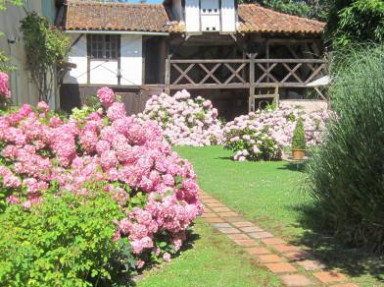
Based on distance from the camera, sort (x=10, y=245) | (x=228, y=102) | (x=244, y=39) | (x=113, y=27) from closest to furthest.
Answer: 1. (x=10, y=245)
2. (x=113, y=27)
3. (x=244, y=39)
4. (x=228, y=102)

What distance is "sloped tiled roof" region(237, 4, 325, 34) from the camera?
22.5 meters

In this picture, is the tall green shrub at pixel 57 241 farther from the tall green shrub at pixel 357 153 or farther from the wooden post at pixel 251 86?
the wooden post at pixel 251 86

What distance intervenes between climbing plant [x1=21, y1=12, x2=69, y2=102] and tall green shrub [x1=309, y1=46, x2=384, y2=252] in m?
8.43

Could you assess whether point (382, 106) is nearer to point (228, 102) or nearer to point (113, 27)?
point (113, 27)

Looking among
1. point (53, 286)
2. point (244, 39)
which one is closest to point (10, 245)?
point (53, 286)

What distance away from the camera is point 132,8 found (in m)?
24.0

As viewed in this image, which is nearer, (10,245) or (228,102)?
(10,245)

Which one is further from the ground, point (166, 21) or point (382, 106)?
point (166, 21)

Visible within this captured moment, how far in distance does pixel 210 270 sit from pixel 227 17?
738 inches

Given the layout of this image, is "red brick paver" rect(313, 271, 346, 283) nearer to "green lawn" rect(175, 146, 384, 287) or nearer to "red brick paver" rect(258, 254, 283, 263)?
"green lawn" rect(175, 146, 384, 287)

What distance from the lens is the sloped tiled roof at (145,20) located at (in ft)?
71.3

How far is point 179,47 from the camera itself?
2375 centimetres

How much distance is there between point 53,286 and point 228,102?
21875mm

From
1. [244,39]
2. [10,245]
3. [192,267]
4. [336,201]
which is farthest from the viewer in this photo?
[244,39]
